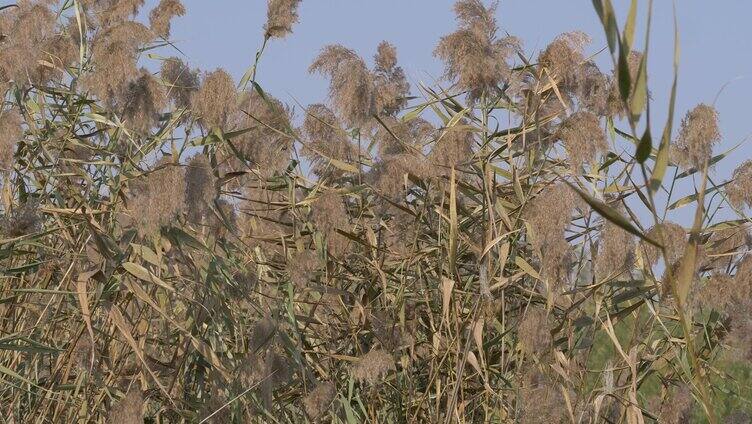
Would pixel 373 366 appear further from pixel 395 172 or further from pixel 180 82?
pixel 180 82

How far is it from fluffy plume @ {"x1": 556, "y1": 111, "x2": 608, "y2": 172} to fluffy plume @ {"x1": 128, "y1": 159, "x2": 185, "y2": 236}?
93cm

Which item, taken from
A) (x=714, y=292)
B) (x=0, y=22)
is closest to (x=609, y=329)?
(x=714, y=292)

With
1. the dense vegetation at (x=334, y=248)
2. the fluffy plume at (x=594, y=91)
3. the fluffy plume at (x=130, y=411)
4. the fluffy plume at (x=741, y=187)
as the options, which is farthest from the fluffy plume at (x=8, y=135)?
the fluffy plume at (x=741, y=187)

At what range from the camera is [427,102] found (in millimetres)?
2916

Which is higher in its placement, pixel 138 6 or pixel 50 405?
pixel 138 6

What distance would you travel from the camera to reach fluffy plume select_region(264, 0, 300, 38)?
2.50m

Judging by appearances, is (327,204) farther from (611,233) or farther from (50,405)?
(50,405)

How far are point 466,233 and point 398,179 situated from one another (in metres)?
0.40

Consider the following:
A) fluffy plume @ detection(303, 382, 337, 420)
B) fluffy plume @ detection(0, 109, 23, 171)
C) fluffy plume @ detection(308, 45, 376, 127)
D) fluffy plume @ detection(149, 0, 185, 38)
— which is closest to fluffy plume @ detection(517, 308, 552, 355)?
fluffy plume @ detection(303, 382, 337, 420)

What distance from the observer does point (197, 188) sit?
1.86 meters

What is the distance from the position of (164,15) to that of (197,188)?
1.09 meters

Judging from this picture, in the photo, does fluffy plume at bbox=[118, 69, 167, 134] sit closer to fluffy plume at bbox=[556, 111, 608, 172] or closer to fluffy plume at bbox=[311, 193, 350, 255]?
fluffy plume at bbox=[311, 193, 350, 255]

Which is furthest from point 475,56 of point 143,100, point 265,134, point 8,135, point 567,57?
point 8,135

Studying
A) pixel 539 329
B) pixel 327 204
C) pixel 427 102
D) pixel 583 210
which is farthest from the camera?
pixel 427 102
